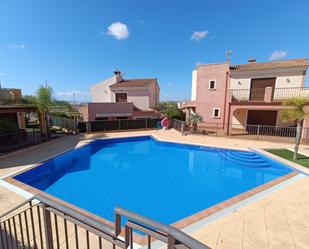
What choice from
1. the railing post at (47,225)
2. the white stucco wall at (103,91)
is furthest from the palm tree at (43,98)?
the railing post at (47,225)

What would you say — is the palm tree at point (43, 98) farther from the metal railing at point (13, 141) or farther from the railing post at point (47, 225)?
the railing post at point (47, 225)

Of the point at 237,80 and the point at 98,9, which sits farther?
the point at 237,80

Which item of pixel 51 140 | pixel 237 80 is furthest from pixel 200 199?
pixel 237 80

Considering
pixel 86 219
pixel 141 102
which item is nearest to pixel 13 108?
pixel 86 219

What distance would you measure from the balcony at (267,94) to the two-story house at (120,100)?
11868 millimetres

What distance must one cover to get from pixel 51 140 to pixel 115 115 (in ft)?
29.2

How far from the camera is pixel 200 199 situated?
301 inches

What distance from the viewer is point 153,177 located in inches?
399

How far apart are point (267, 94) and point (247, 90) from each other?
8.66ft

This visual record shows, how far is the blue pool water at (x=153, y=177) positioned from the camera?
733cm

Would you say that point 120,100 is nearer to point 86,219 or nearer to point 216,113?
point 216,113

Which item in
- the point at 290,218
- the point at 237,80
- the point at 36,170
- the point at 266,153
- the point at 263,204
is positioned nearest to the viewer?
the point at 290,218

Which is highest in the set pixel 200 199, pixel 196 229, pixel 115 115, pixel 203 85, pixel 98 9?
pixel 98 9

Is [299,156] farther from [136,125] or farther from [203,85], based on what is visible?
[136,125]
